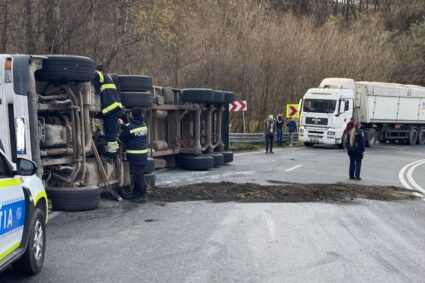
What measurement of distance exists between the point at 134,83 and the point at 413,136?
1056 inches

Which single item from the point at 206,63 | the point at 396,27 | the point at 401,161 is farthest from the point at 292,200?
the point at 396,27

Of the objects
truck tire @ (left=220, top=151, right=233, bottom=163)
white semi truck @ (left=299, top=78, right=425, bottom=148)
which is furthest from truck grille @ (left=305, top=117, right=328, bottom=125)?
truck tire @ (left=220, top=151, right=233, bottom=163)

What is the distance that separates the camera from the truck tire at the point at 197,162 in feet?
50.2

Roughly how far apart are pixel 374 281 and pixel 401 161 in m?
17.1

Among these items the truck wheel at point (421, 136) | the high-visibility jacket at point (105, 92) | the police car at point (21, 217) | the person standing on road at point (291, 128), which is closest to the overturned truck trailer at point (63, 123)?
the high-visibility jacket at point (105, 92)

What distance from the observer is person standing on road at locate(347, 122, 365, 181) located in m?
14.8

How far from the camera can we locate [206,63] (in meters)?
30.1

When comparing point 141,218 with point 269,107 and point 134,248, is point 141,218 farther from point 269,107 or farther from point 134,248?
point 269,107

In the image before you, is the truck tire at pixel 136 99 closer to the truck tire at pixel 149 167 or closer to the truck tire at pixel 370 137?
the truck tire at pixel 149 167

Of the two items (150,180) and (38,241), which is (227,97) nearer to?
(150,180)

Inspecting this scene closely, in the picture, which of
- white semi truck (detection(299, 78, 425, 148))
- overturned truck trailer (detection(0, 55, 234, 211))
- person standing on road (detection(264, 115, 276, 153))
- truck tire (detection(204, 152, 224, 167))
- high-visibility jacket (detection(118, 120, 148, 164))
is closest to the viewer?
overturned truck trailer (detection(0, 55, 234, 211))

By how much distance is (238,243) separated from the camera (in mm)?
7219

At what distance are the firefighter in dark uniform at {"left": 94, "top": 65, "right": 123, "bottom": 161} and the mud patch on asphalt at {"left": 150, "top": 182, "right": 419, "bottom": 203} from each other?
1.43 metres

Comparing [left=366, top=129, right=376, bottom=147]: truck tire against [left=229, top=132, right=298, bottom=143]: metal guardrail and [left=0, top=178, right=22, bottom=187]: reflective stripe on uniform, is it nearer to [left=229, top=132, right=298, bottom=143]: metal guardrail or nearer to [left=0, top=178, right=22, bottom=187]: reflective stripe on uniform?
[left=229, top=132, right=298, bottom=143]: metal guardrail
